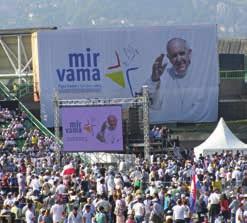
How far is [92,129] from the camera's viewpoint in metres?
42.4

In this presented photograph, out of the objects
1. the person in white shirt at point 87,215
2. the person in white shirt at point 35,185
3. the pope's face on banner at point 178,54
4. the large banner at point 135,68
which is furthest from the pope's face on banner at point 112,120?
the pope's face on banner at point 178,54

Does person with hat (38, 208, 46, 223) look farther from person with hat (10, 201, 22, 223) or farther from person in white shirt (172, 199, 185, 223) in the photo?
person in white shirt (172, 199, 185, 223)

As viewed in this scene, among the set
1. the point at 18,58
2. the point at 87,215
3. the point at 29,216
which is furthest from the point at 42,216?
the point at 18,58

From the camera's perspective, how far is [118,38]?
6000 cm

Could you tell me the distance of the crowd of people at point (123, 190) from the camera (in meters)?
28.9

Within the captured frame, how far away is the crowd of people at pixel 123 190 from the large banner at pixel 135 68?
15.5 m

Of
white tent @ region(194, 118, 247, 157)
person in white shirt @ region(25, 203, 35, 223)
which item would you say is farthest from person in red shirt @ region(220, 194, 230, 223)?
white tent @ region(194, 118, 247, 157)

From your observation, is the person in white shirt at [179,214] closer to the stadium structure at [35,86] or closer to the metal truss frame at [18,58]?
the stadium structure at [35,86]

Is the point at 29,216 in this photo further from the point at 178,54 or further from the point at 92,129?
the point at 178,54

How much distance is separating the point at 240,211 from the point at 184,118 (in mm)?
31851

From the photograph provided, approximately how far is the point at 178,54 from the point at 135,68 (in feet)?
7.77

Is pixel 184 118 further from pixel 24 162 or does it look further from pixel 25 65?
pixel 24 162

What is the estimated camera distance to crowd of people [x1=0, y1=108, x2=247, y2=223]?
28.9 m

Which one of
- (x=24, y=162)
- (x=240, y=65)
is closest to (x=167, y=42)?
(x=240, y=65)
